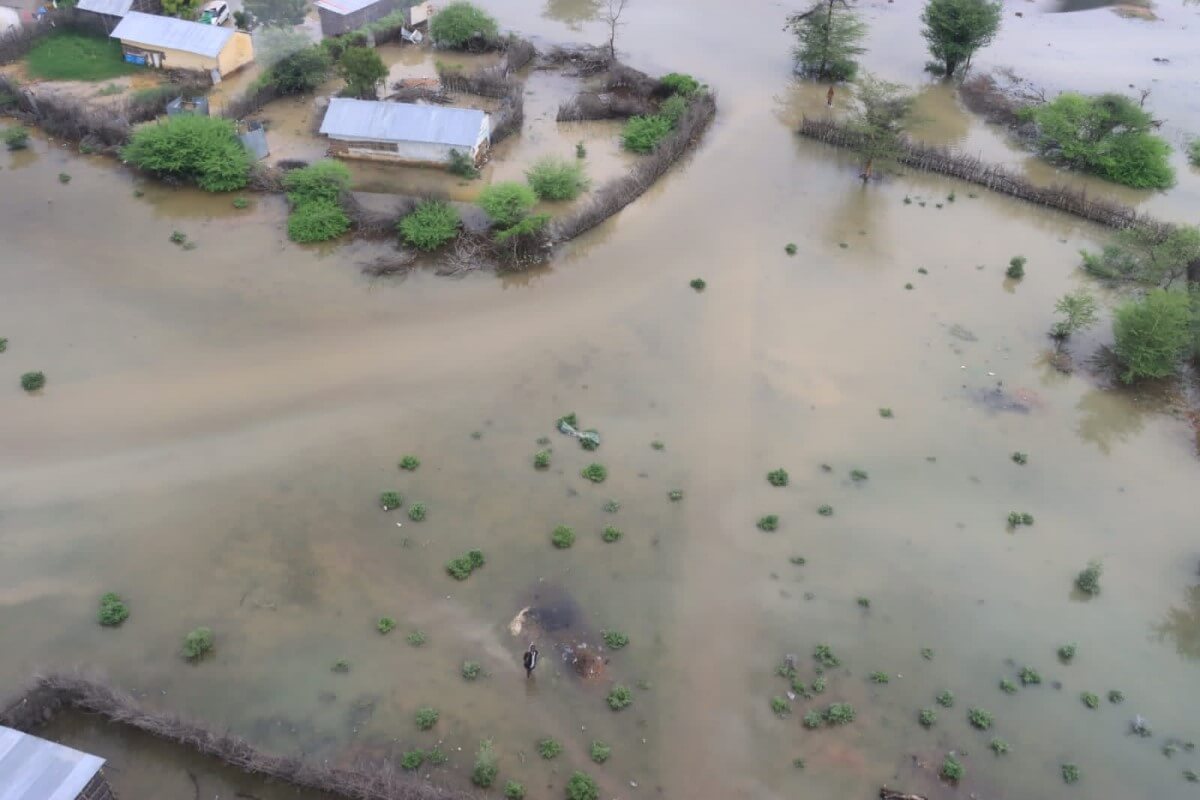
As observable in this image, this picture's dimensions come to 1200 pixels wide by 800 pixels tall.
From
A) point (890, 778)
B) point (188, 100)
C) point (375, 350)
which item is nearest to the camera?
point (890, 778)

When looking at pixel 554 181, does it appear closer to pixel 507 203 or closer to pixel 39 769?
pixel 507 203

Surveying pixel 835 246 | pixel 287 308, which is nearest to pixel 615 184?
pixel 835 246

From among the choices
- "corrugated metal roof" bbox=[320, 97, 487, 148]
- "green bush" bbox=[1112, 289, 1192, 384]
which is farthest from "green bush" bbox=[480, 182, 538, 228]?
"green bush" bbox=[1112, 289, 1192, 384]

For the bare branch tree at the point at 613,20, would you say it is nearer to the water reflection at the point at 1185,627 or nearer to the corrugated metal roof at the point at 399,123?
the corrugated metal roof at the point at 399,123

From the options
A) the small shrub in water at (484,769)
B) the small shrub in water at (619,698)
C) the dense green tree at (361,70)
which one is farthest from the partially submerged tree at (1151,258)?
the dense green tree at (361,70)

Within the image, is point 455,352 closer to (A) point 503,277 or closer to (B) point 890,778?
(A) point 503,277

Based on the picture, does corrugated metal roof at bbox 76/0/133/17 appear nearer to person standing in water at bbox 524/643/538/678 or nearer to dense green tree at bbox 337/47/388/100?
dense green tree at bbox 337/47/388/100

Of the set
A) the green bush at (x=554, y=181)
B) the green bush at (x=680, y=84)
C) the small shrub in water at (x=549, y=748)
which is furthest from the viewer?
the green bush at (x=680, y=84)
